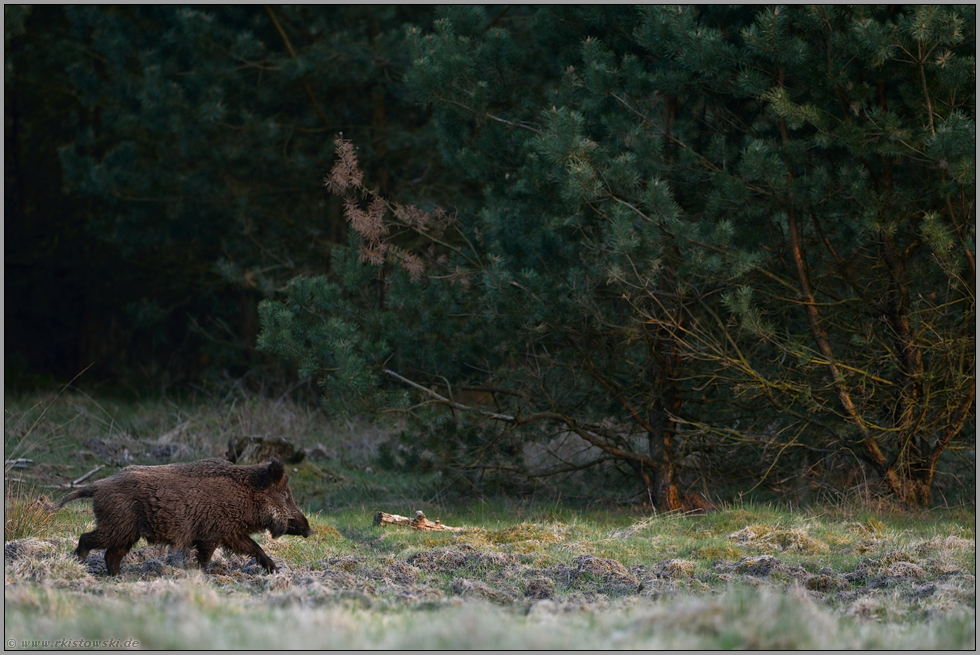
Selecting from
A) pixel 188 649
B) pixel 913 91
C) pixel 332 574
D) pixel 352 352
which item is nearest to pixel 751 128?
pixel 913 91

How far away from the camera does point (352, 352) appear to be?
1056 centimetres

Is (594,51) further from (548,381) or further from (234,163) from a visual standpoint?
(234,163)

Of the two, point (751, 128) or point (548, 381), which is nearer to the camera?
point (751, 128)

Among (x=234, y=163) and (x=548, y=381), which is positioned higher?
(x=234, y=163)

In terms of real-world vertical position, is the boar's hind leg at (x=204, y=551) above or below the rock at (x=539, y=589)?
below

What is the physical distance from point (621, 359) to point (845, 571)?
4.50m

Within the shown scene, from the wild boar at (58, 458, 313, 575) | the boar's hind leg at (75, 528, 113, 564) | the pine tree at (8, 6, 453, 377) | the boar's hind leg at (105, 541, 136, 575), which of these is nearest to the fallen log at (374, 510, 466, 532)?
the wild boar at (58, 458, 313, 575)

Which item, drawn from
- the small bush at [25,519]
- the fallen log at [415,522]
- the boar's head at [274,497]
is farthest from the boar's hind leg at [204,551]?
the fallen log at [415,522]

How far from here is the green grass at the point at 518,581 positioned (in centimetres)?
406

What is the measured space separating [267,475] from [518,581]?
6.80ft

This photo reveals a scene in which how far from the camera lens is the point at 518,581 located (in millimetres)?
6582

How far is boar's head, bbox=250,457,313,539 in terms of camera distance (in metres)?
7.08

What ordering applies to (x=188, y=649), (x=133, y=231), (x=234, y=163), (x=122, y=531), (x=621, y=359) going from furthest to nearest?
(x=133, y=231)
(x=234, y=163)
(x=621, y=359)
(x=122, y=531)
(x=188, y=649)

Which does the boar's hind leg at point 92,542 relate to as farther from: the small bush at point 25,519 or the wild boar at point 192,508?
the small bush at point 25,519
